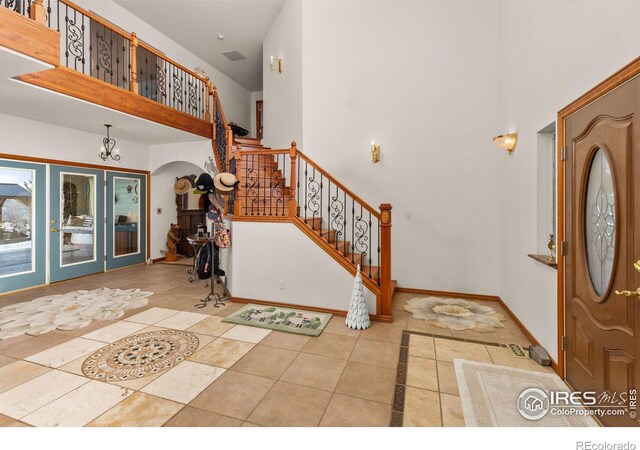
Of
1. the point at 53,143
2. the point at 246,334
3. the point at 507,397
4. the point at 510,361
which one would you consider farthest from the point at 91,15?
the point at 510,361

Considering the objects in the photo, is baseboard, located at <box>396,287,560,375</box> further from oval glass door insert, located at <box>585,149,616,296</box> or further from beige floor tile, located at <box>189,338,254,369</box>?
beige floor tile, located at <box>189,338,254,369</box>

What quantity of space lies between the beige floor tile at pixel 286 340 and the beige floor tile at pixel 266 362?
0.08 m

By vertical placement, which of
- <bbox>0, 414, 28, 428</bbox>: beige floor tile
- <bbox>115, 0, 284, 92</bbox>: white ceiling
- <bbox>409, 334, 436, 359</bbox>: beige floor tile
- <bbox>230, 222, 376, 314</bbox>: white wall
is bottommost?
<bbox>0, 414, 28, 428</bbox>: beige floor tile

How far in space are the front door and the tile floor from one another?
0.92 metres

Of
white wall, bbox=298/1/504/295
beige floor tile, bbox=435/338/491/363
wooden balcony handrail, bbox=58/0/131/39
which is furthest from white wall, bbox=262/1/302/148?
beige floor tile, bbox=435/338/491/363

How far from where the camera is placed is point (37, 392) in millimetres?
2447

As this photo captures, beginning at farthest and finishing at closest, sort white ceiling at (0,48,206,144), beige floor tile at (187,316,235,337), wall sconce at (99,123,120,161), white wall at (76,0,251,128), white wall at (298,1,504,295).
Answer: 1. wall sconce at (99,123,120,161)
2. white wall at (76,0,251,128)
3. white wall at (298,1,504,295)
4. beige floor tile at (187,316,235,337)
5. white ceiling at (0,48,206,144)

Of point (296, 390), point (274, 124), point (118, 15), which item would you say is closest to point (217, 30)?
point (118, 15)

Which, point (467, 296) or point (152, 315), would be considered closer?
point (152, 315)

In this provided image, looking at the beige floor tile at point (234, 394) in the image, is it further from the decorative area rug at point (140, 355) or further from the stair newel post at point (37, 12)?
the stair newel post at point (37, 12)

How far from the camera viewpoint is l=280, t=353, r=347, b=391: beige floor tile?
2.60 meters

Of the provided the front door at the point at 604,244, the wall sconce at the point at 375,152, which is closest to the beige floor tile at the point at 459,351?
the front door at the point at 604,244

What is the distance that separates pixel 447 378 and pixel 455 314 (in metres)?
1.83

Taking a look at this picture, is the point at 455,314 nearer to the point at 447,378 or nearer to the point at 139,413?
the point at 447,378
